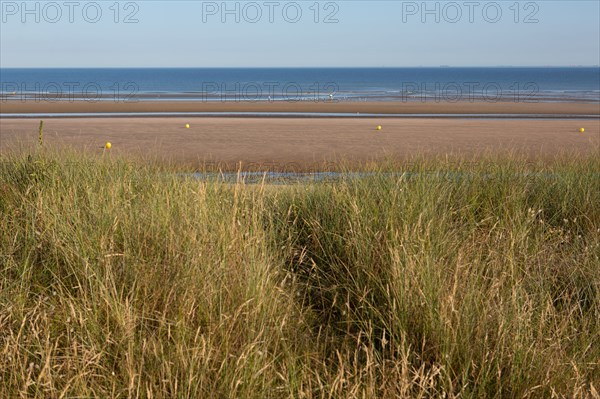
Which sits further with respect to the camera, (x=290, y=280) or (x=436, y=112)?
(x=436, y=112)

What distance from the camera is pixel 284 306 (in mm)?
5035

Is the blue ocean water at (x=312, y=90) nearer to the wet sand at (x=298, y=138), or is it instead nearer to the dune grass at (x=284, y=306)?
the wet sand at (x=298, y=138)

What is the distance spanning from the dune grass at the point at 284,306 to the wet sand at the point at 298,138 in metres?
10.0

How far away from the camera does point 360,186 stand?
6.91 m

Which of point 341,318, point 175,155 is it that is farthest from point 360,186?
point 175,155

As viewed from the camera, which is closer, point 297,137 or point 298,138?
point 298,138

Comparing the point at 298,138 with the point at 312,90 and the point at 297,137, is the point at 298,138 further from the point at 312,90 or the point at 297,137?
the point at 312,90

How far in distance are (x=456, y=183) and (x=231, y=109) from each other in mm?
33434

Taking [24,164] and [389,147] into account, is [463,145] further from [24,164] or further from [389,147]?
[24,164]

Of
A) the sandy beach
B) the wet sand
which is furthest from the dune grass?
the wet sand

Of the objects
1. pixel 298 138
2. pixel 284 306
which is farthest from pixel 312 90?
pixel 284 306

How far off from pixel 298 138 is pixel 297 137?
319 millimetres

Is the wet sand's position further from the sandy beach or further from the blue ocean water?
the blue ocean water

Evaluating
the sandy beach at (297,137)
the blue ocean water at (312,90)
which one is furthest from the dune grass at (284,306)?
the blue ocean water at (312,90)
